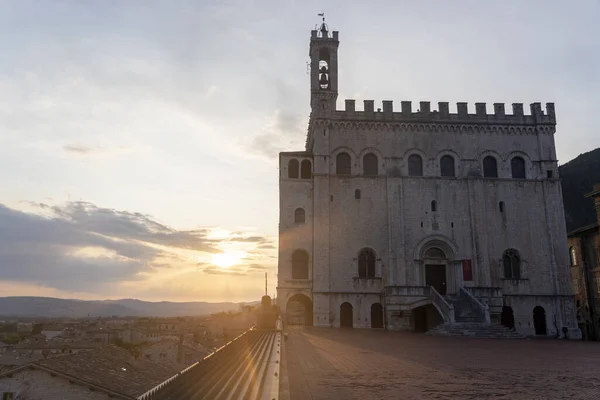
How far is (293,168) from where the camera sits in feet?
128

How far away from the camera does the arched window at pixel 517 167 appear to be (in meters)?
38.8

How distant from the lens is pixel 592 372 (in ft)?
44.1

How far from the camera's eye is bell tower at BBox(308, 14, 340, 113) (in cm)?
4188

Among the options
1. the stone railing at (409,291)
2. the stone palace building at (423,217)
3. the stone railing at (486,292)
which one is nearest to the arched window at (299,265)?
the stone palace building at (423,217)

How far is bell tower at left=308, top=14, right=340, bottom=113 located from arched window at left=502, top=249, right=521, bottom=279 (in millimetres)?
17990

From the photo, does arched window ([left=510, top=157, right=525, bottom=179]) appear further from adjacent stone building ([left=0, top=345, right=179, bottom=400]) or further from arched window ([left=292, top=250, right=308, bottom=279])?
adjacent stone building ([left=0, top=345, right=179, bottom=400])

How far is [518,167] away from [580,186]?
47.2m

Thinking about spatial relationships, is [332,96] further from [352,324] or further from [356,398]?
[356,398]

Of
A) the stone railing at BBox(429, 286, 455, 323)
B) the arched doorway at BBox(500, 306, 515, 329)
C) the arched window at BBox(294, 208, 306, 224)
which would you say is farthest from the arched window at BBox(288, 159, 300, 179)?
the arched doorway at BBox(500, 306, 515, 329)

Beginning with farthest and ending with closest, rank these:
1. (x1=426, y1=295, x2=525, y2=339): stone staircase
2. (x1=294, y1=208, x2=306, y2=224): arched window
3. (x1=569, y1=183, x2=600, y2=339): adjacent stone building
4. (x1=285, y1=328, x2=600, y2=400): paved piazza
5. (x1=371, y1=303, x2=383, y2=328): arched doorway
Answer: (x1=569, y1=183, x2=600, y2=339): adjacent stone building → (x1=294, y1=208, x2=306, y2=224): arched window → (x1=371, y1=303, x2=383, y2=328): arched doorway → (x1=426, y1=295, x2=525, y2=339): stone staircase → (x1=285, y1=328, x2=600, y2=400): paved piazza

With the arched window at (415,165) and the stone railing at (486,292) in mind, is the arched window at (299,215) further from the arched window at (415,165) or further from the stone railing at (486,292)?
the stone railing at (486,292)

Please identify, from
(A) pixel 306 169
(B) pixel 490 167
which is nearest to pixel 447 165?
(B) pixel 490 167

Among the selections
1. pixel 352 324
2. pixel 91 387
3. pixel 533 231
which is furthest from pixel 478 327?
pixel 91 387

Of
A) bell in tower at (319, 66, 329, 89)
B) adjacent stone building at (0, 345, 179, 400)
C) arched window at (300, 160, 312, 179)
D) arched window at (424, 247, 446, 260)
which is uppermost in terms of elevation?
bell in tower at (319, 66, 329, 89)
